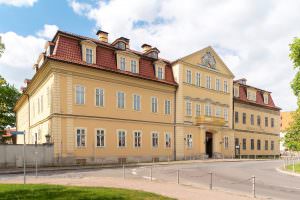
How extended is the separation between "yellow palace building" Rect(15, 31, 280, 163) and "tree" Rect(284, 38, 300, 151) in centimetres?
1285

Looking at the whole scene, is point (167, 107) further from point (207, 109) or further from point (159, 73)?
point (207, 109)

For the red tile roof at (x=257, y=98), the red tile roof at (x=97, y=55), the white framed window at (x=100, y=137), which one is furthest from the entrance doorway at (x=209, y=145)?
the white framed window at (x=100, y=137)

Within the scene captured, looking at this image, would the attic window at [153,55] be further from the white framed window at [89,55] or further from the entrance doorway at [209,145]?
the entrance doorway at [209,145]

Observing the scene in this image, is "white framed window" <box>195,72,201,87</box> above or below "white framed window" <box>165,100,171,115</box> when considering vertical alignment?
above

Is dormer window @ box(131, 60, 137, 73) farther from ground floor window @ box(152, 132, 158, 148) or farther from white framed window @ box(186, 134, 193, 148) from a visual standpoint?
white framed window @ box(186, 134, 193, 148)

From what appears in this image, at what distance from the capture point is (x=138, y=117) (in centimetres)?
3312

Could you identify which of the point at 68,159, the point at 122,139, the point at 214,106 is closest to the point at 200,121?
the point at 214,106

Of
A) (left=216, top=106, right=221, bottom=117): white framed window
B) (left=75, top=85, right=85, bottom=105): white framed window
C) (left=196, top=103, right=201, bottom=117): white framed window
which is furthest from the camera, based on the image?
(left=216, top=106, right=221, bottom=117): white framed window

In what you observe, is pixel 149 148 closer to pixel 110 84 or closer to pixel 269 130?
pixel 110 84

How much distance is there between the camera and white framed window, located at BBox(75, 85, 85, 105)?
93.9 ft

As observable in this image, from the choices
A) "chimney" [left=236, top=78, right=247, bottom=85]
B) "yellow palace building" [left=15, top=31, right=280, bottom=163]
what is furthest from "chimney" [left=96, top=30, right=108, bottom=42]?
"chimney" [left=236, top=78, right=247, bottom=85]

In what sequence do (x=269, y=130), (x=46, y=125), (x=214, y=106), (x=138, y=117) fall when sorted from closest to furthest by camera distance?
(x=46, y=125), (x=138, y=117), (x=214, y=106), (x=269, y=130)

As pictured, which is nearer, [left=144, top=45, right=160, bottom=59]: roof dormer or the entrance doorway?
[left=144, top=45, right=160, bottom=59]: roof dormer

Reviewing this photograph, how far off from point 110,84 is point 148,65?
6.03m
